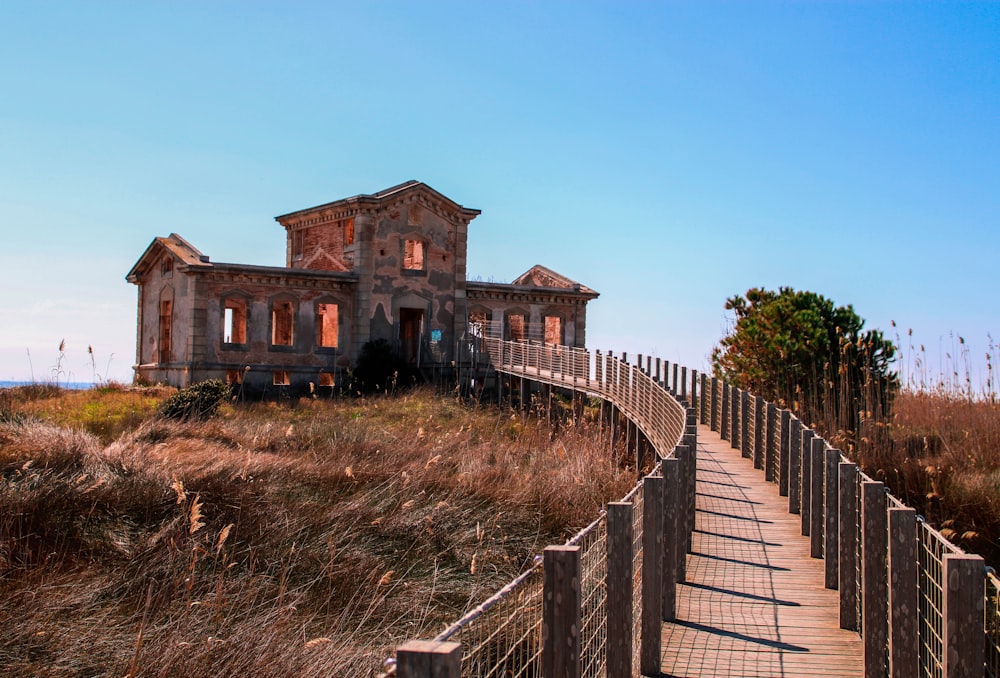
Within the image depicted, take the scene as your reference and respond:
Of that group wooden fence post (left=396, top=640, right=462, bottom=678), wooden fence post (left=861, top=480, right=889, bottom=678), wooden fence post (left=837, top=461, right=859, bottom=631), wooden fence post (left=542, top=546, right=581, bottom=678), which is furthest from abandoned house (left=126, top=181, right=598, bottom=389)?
wooden fence post (left=396, top=640, right=462, bottom=678)

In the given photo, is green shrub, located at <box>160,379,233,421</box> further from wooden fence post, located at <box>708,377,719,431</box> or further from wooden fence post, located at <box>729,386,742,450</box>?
wooden fence post, located at <box>729,386,742,450</box>

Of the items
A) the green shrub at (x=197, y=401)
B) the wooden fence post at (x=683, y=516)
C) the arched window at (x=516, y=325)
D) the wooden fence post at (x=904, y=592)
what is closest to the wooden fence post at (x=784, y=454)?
the wooden fence post at (x=683, y=516)

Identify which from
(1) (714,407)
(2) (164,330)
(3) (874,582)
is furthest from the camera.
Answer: (2) (164,330)

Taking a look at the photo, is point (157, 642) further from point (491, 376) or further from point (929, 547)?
point (491, 376)

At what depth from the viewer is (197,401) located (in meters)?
22.4

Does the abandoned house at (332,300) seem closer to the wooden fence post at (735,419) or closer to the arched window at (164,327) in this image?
the arched window at (164,327)

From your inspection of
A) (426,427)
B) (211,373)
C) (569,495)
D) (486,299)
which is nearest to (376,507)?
(569,495)

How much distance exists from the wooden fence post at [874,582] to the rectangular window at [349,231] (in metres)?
28.1

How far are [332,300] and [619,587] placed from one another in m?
27.5

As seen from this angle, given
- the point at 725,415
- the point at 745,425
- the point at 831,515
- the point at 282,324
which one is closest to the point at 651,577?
the point at 831,515

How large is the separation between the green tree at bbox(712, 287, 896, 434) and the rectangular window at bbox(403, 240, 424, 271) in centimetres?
1503

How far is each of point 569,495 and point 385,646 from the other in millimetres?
5123

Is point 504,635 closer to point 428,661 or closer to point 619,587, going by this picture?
point 619,587

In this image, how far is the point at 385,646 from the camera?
23.7 ft
